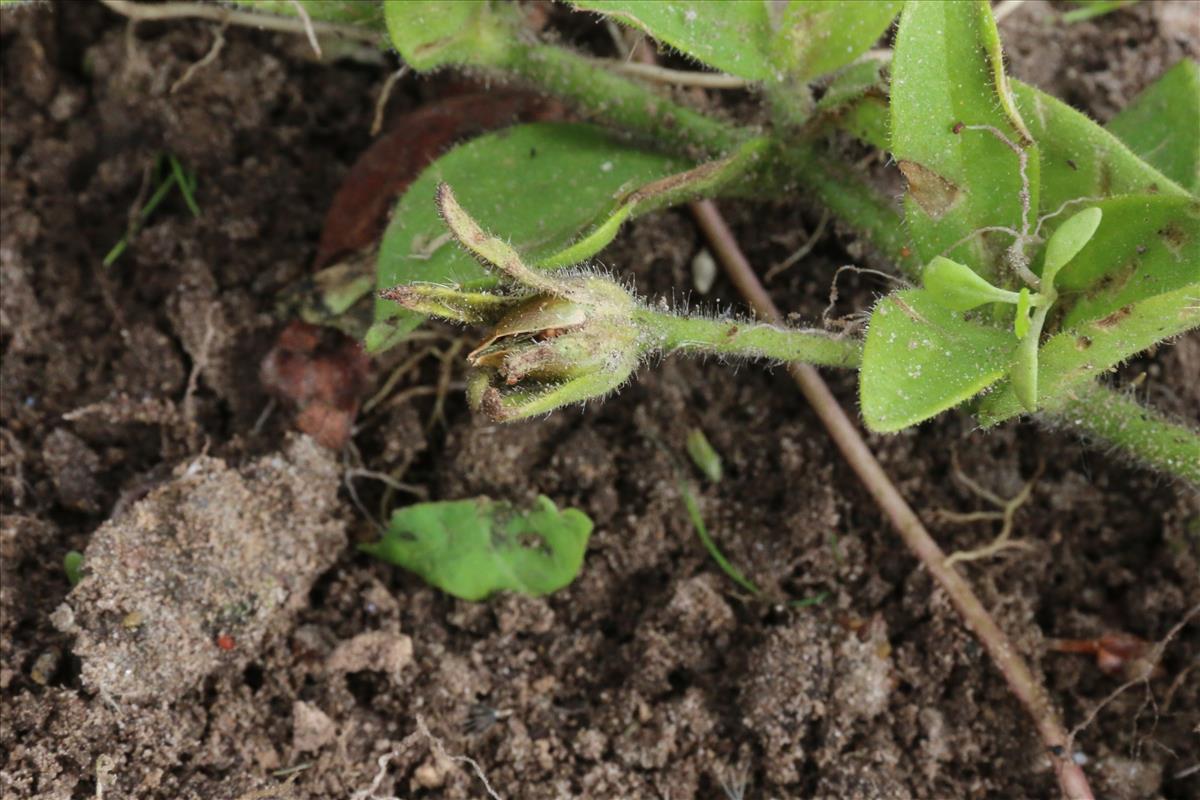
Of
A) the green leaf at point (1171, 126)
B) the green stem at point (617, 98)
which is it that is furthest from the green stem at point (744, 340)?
the green leaf at point (1171, 126)

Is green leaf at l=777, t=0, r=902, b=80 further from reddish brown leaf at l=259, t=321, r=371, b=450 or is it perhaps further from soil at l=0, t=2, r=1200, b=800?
reddish brown leaf at l=259, t=321, r=371, b=450

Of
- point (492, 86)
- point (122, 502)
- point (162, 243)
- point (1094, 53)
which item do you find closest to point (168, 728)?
point (122, 502)

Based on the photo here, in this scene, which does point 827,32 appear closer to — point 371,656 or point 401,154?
point 401,154

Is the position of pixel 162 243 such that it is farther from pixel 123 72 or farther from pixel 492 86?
pixel 492 86

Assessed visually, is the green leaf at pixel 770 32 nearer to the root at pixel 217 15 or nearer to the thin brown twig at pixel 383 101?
the thin brown twig at pixel 383 101

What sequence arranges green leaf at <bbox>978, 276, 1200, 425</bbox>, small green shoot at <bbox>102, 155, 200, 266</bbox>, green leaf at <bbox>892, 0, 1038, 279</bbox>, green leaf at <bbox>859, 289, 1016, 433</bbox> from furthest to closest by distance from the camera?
small green shoot at <bbox>102, 155, 200, 266</bbox> → green leaf at <bbox>892, 0, 1038, 279</bbox> → green leaf at <bbox>859, 289, 1016, 433</bbox> → green leaf at <bbox>978, 276, 1200, 425</bbox>

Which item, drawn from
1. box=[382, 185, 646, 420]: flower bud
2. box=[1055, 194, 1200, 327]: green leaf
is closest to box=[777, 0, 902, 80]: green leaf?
box=[1055, 194, 1200, 327]: green leaf
